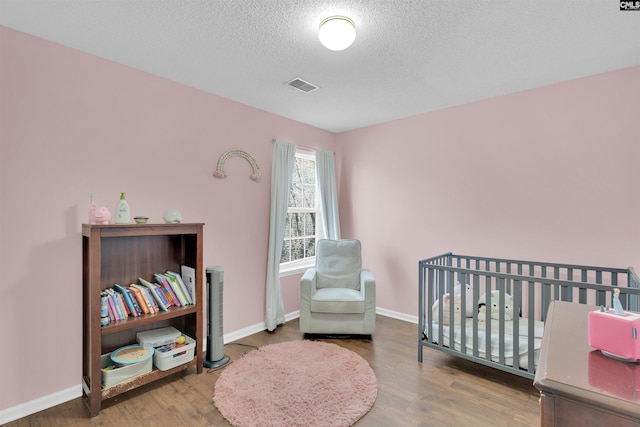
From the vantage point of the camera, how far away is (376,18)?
5.72ft

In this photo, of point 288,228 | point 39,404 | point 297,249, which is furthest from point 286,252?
point 39,404

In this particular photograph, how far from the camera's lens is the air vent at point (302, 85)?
2584 millimetres

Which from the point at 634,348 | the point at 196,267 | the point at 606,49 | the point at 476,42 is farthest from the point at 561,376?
the point at 606,49

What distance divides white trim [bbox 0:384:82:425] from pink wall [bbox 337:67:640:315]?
303 cm

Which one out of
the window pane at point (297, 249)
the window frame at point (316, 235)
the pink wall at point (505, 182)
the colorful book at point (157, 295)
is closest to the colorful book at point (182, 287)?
the colorful book at point (157, 295)

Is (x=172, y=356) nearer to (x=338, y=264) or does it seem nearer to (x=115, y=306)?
(x=115, y=306)

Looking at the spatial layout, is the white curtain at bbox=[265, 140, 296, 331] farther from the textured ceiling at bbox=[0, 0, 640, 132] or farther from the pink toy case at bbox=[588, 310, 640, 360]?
the pink toy case at bbox=[588, 310, 640, 360]

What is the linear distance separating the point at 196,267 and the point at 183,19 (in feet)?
5.60

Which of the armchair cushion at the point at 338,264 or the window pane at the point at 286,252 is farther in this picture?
the window pane at the point at 286,252

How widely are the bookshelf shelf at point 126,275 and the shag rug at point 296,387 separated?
17.7 inches

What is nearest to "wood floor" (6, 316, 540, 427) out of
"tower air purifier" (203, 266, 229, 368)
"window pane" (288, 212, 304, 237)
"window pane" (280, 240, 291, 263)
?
"tower air purifier" (203, 266, 229, 368)

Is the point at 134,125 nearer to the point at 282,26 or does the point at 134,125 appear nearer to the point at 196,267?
the point at 196,267

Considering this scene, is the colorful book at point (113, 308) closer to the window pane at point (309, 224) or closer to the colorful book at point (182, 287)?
the colorful book at point (182, 287)

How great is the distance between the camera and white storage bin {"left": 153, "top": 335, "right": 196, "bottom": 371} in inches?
85.7
